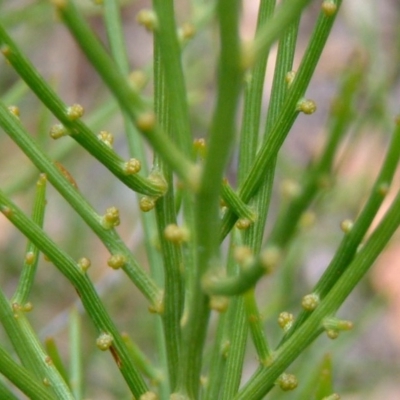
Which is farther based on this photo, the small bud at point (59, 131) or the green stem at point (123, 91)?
the small bud at point (59, 131)

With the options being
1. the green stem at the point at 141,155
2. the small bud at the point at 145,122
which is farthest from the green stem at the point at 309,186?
the green stem at the point at 141,155

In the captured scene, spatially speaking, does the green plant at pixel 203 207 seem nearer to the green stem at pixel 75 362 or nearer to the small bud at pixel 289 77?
the small bud at pixel 289 77

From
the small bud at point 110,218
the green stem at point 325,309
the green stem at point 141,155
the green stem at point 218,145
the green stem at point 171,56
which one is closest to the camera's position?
the green stem at point 218,145

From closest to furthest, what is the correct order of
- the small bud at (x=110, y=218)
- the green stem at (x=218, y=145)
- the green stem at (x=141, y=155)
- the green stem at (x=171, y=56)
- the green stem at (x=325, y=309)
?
the green stem at (x=218, y=145) < the green stem at (x=171, y=56) < the green stem at (x=325, y=309) < the small bud at (x=110, y=218) < the green stem at (x=141, y=155)

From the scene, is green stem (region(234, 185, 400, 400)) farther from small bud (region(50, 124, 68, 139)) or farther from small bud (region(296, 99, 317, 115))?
small bud (region(50, 124, 68, 139))

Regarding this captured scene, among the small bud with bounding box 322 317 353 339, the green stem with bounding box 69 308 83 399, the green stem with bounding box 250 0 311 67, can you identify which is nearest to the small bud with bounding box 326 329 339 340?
the small bud with bounding box 322 317 353 339

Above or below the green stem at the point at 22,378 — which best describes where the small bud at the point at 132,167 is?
above
